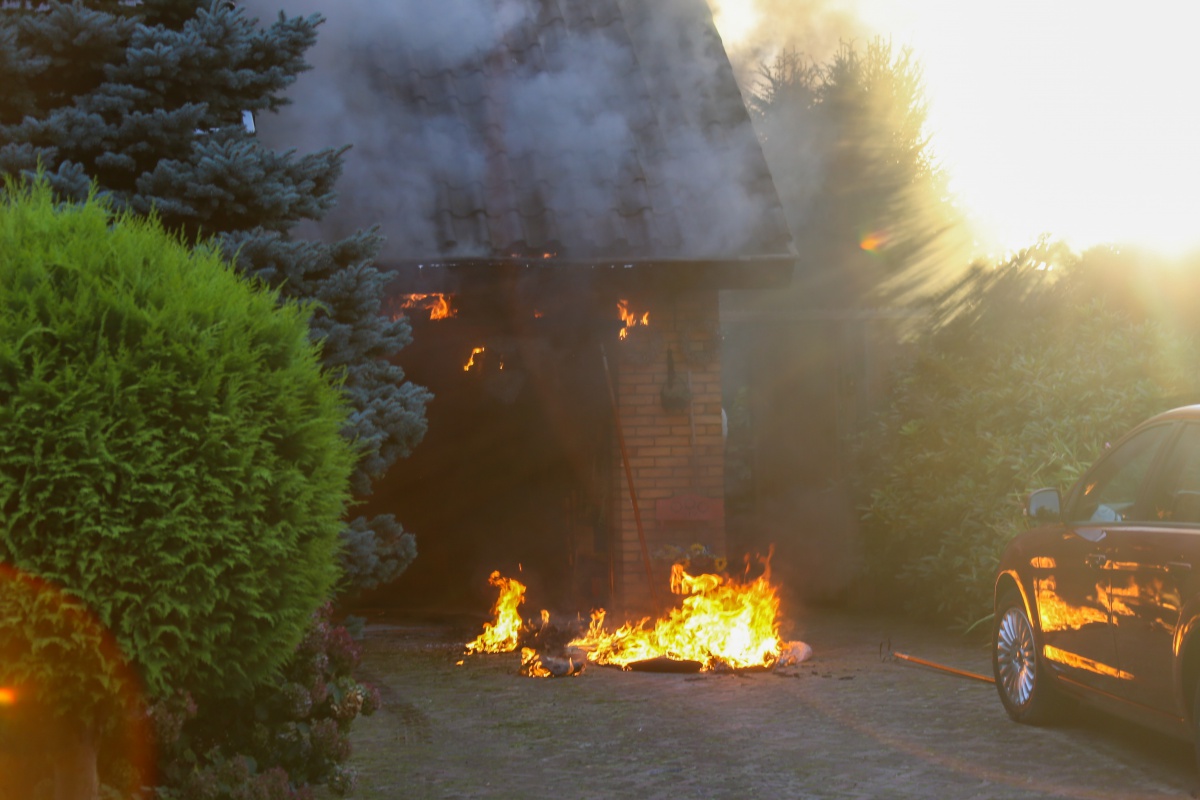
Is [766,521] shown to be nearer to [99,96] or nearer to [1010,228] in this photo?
[99,96]

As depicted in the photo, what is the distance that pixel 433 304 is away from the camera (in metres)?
10.2

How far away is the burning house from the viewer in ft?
32.8

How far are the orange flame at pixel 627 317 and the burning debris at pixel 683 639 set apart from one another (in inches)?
77.1

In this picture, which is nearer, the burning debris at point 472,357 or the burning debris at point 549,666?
the burning debris at point 549,666

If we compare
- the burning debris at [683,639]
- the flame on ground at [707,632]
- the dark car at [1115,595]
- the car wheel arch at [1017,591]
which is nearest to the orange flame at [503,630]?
the burning debris at [683,639]

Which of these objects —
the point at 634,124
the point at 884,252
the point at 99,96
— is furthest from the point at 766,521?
the point at 99,96

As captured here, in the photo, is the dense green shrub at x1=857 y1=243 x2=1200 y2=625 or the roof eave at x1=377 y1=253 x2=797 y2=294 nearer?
the dense green shrub at x1=857 y1=243 x2=1200 y2=625

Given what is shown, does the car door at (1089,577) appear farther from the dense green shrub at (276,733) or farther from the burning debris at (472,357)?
the burning debris at (472,357)

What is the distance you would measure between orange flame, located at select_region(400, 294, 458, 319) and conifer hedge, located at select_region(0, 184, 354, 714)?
18.7 ft

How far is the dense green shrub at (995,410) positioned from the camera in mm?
9367

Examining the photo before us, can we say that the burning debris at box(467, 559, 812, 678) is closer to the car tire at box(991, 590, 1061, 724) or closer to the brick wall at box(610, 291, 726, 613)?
the brick wall at box(610, 291, 726, 613)

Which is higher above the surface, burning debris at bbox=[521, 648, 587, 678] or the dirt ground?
burning debris at bbox=[521, 648, 587, 678]

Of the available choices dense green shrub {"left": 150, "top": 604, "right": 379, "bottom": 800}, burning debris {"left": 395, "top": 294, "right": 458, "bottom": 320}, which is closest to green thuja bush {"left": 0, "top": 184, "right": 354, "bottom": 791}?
dense green shrub {"left": 150, "top": 604, "right": 379, "bottom": 800}

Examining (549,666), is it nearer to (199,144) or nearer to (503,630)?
(503,630)
